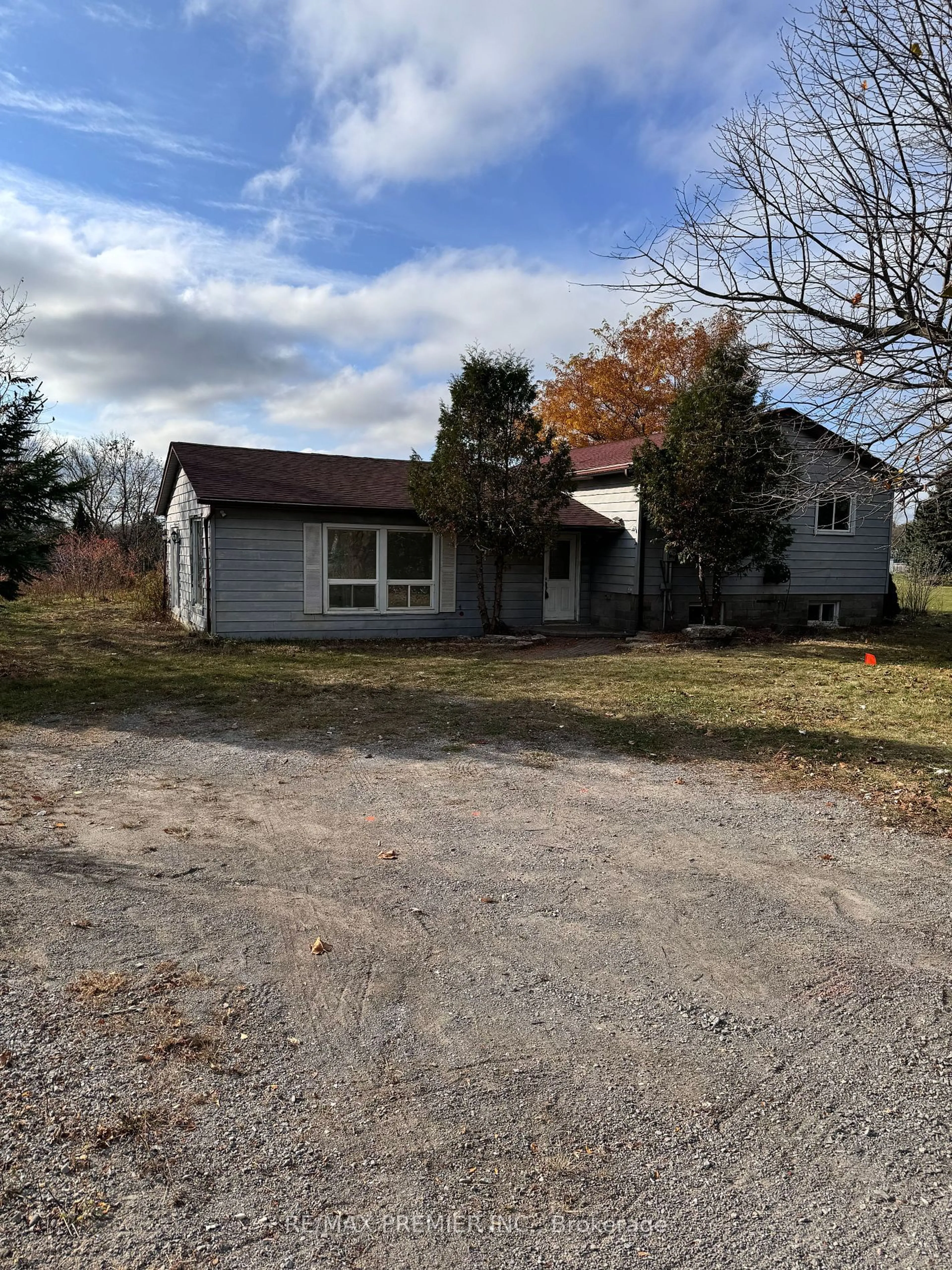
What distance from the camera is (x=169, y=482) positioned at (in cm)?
1898

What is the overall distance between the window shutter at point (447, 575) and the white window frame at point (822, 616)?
27.5 feet

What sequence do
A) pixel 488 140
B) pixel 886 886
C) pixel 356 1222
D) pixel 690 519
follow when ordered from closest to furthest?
pixel 356 1222 < pixel 886 886 < pixel 488 140 < pixel 690 519

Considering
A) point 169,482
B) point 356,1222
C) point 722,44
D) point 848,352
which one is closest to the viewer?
point 356,1222

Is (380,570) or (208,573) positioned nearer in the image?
(208,573)

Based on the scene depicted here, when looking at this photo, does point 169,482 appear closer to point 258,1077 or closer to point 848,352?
point 848,352

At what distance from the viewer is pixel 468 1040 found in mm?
2926

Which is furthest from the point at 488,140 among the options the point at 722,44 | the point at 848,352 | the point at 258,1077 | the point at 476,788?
the point at 258,1077

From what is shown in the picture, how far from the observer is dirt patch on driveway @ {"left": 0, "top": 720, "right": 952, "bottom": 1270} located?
211 cm

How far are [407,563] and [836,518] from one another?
10024 millimetres

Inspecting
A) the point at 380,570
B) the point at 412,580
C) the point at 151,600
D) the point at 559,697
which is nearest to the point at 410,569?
the point at 412,580

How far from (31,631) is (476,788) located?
1301 centimetres

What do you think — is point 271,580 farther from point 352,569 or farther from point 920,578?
point 920,578

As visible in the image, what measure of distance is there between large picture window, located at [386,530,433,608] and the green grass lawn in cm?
102

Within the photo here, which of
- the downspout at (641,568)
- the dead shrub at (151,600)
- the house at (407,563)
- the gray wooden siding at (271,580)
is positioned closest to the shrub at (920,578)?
the house at (407,563)
